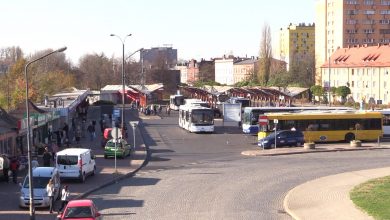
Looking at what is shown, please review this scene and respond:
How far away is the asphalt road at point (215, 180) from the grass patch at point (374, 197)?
9.54 feet

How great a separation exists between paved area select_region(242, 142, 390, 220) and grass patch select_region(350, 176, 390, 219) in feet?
0.90

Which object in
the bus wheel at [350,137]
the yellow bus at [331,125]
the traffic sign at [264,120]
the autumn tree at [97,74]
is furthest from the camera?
the autumn tree at [97,74]

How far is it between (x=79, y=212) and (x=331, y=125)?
110 feet

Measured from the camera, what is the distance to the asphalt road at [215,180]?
24.6 meters

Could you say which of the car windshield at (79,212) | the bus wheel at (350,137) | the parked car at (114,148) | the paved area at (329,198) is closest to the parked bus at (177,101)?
the bus wheel at (350,137)

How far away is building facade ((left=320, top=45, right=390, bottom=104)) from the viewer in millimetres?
105250

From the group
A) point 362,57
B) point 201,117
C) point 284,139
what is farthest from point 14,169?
point 362,57

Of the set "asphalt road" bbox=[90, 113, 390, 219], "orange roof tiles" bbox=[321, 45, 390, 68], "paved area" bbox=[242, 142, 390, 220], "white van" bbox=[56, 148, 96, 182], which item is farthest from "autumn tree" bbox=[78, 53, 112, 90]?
"paved area" bbox=[242, 142, 390, 220]

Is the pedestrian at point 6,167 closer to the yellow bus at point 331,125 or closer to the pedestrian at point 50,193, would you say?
the pedestrian at point 50,193

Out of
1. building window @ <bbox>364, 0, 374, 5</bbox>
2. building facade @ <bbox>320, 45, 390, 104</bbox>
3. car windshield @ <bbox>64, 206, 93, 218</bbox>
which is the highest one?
building window @ <bbox>364, 0, 374, 5</bbox>

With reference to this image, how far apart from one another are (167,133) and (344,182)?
31.8 meters

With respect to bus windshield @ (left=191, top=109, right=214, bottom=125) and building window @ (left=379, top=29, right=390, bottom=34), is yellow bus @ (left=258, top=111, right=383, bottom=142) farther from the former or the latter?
building window @ (left=379, top=29, right=390, bottom=34)

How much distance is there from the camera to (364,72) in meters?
111

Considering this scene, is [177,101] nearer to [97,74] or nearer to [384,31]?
[97,74]
